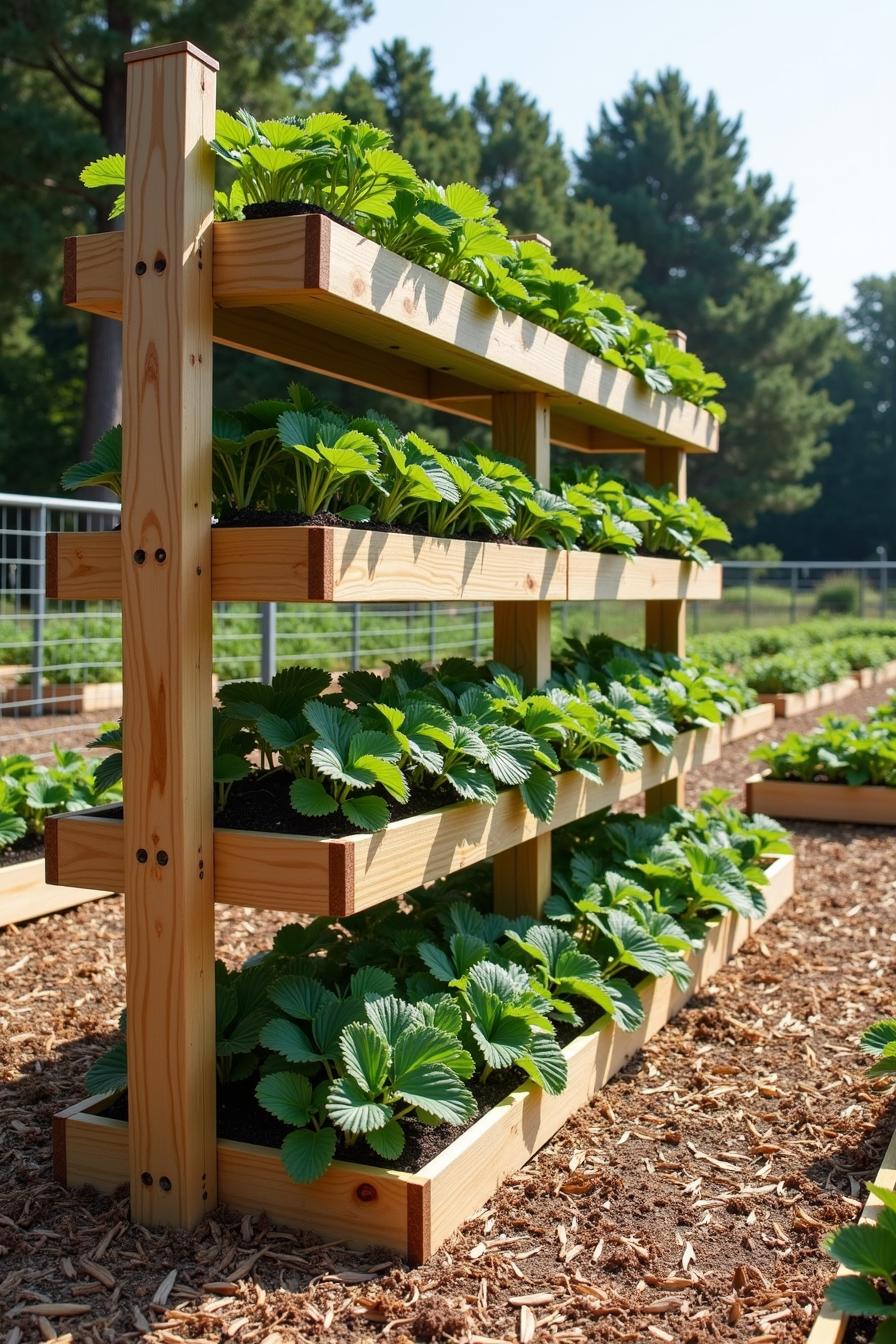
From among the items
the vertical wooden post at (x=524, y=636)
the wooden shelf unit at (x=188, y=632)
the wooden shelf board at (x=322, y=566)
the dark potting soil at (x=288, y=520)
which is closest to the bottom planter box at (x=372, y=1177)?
the wooden shelf unit at (x=188, y=632)

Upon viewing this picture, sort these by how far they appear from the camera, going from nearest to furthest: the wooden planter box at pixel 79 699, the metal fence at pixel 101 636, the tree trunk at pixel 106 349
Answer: the metal fence at pixel 101 636 → the wooden planter box at pixel 79 699 → the tree trunk at pixel 106 349

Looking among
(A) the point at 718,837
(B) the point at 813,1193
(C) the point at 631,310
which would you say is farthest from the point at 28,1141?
(C) the point at 631,310

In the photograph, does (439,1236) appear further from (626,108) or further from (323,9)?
(626,108)

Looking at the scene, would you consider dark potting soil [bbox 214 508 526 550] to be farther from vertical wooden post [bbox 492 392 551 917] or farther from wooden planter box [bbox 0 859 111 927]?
wooden planter box [bbox 0 859 111 927]

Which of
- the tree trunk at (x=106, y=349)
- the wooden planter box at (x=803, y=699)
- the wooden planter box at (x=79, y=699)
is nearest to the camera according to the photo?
the wooden planter box at (x=79, y=699)

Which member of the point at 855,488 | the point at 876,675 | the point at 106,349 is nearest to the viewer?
the point at 876,675

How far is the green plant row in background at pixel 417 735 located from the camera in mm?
2375

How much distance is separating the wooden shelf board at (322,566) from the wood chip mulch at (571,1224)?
1.20 meters

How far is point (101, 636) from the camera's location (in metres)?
10.7

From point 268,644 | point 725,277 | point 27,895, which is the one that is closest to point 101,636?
point 268,644

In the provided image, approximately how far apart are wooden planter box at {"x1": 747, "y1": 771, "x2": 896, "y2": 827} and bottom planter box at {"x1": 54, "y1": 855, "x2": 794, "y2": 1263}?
12.8 feet

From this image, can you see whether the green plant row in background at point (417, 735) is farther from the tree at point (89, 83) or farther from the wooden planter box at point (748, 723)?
the tree at point (89, 83)

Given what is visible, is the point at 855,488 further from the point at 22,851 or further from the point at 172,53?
the point at 172,53

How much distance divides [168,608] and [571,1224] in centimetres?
144
